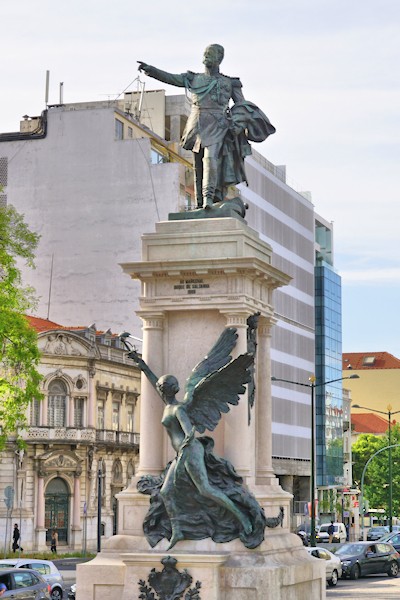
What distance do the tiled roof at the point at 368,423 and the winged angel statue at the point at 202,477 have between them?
5740 inches

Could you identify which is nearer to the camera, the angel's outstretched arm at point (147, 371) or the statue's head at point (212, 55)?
the angel's outstretched arm at point (147, 371)

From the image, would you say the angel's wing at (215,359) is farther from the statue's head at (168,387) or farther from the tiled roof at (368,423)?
the tiled roof at (368,423)

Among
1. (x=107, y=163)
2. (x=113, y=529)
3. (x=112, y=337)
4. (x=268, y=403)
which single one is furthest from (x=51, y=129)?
(x=268, y=403)

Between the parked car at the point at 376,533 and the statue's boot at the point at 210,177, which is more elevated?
the statue's boot at the point at 210,177

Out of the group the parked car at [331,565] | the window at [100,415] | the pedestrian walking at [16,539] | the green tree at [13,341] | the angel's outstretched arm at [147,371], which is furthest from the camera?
the window at [100,415]

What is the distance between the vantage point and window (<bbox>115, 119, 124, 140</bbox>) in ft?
266

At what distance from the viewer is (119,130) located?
81688 mm

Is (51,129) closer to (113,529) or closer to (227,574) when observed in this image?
(113,529)

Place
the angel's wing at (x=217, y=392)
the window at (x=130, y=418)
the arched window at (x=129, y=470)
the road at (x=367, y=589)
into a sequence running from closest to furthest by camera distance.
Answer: the angel's wing at (x=217, y=392) < the road at (x=367, y=589) < the arched window at (x=129, y=470) < the window at (x=130, y=418)

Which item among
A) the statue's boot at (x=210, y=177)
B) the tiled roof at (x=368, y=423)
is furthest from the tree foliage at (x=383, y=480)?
the statue's boot at (x=210, y=177)

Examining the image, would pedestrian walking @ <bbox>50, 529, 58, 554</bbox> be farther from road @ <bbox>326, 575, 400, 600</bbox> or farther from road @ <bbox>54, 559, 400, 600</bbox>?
road @ <bbox>326, 575, 400, 600</bbox>

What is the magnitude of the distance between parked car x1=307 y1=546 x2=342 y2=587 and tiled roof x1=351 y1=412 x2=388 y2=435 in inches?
4726

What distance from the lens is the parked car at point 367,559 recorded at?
48.9 metres

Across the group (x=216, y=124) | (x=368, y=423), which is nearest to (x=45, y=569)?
(x=216, y=124)
